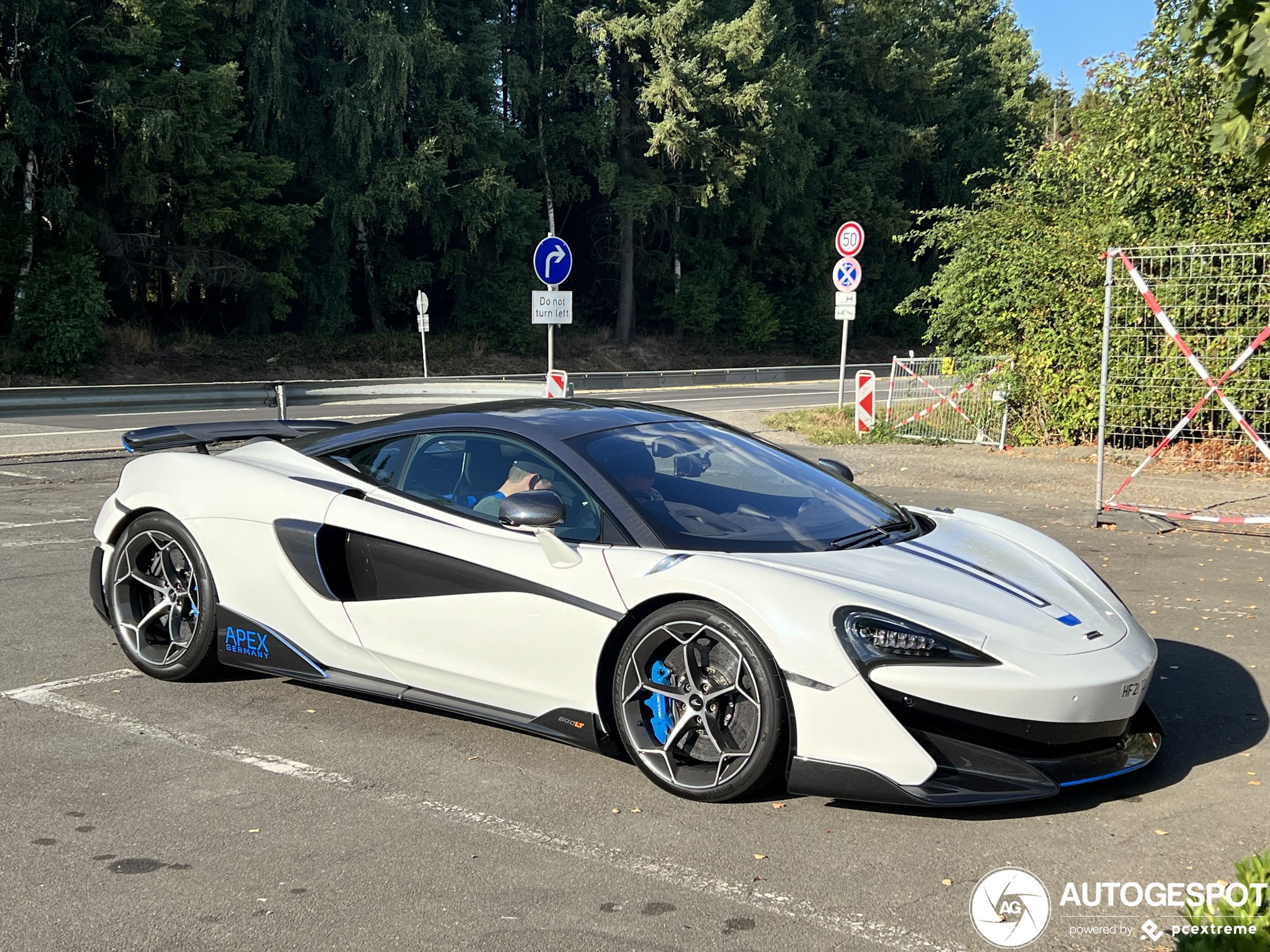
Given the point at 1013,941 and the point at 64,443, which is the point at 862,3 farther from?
the point at 1013,941

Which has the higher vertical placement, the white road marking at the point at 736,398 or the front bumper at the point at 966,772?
the front bumper at the point at 966,772

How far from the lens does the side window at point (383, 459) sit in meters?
4.93

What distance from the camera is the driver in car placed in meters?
4.61

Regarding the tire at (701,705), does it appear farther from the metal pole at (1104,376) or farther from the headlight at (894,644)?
the metal pole at (1104,376)

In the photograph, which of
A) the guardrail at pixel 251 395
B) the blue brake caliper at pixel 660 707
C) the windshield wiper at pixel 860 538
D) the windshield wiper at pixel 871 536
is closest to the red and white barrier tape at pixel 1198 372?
the windshield wiper at pixel 871 536

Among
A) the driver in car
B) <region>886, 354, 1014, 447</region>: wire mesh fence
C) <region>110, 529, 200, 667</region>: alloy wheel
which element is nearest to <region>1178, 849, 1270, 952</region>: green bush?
the driver in car

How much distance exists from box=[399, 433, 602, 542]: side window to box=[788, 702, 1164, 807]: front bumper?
52.4 inches

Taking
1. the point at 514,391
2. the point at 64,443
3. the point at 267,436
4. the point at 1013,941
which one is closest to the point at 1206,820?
the point at 1013,941

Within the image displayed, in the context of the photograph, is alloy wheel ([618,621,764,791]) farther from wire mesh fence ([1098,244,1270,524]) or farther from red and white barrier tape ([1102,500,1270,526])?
wire mesh fence ([1098,244,1270,524])

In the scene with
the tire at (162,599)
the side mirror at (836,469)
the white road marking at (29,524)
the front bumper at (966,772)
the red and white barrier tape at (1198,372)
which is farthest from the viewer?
the white road marking at (29,524)

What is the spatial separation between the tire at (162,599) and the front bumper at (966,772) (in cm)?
280

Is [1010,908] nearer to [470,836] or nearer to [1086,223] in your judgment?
[470,836]

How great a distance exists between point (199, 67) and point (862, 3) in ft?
102

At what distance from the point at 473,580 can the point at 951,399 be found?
13.0m
